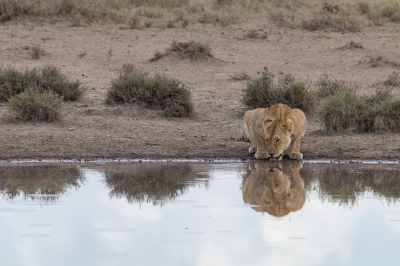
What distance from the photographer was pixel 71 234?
561cm

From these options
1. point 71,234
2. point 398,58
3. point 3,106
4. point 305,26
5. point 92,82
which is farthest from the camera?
point 305,26

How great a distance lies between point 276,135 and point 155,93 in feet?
16.9

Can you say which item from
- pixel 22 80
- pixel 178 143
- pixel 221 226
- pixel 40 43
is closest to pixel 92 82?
pixel 22 80

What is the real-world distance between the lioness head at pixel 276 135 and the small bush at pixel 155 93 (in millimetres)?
4237

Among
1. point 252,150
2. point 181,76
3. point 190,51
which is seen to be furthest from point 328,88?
point 252,150

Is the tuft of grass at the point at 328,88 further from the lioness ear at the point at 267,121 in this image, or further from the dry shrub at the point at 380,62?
the lioness ear at the point at 267,121

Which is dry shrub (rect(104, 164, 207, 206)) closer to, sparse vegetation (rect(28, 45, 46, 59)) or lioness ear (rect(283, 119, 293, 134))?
lioness ear (rect(283, 119, 293, 134))

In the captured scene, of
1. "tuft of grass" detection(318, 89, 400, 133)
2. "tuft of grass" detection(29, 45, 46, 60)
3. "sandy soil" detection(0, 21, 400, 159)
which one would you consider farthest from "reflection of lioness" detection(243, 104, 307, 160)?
"tuft of grass" detection(29, 45, 46, 60)

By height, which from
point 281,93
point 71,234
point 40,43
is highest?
point 40,43

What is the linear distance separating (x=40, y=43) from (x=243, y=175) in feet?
40.0

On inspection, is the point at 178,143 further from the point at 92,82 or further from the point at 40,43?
the point at 40,43

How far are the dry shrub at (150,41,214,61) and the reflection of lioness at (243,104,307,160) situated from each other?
817 cm

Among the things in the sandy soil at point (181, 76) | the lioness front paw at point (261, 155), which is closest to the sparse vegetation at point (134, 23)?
the sandy soil at point (181, 76)

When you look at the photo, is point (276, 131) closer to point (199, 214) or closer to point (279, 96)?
point (199, 214)
